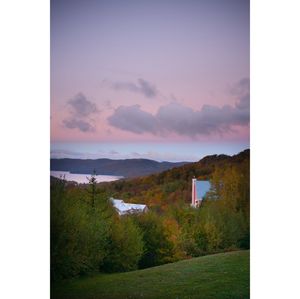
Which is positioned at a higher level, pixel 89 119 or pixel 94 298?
pixel 89 119

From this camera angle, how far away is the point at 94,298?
8461 mm

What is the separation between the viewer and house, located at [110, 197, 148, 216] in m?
8.59

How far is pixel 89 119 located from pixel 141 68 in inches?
26.2

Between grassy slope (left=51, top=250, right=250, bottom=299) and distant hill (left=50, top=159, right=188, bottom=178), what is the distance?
878 mm

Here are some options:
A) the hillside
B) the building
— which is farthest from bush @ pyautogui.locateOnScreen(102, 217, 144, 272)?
the building

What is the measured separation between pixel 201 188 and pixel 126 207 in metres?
0.71

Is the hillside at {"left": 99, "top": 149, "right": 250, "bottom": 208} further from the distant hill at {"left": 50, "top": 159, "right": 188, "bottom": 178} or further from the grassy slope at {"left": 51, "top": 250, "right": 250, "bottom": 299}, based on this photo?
the grassy slope at {"left": 51, "top": 250, "right": 250, "bottom": 299}

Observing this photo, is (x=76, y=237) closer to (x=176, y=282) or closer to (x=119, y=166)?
(x=119, y=166)

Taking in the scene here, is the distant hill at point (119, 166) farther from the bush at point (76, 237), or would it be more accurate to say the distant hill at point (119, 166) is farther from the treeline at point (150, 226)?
the bush at point (76, 237)

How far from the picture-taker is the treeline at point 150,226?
8.56 m

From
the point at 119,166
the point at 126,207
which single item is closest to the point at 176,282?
the point at 126,207

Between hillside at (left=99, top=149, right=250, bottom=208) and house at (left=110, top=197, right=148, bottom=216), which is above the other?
hillside at (left=99, top=149, right=250, bottom=208)
